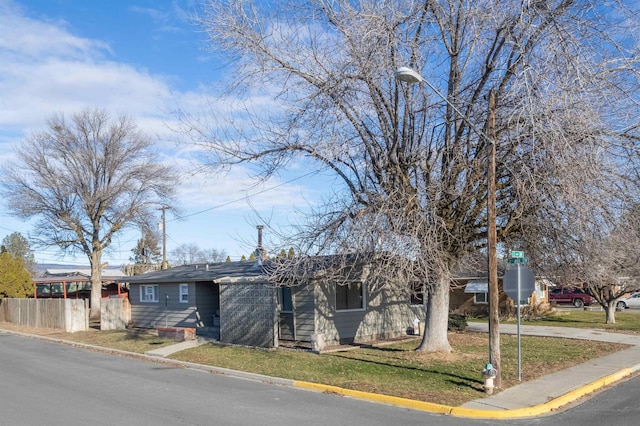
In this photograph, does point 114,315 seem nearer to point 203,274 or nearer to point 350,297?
point 203,274

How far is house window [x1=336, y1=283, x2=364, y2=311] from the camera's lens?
20.9m

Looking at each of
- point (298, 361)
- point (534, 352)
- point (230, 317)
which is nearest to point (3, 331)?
point (230, 317)

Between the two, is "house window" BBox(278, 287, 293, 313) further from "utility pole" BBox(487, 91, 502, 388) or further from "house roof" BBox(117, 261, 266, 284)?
"utility pole" BBox(487, 91, 502, 388)

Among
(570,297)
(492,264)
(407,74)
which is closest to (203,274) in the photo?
(492,264)

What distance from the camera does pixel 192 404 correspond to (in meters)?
11.2

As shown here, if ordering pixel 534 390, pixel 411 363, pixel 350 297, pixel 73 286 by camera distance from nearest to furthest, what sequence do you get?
1. pixel 534 390
2. pixel 411 363
3. pixel 350 297
4. pixel 73 286

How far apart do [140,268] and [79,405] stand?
51208mm

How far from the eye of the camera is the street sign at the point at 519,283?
482 inches

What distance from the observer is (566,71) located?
12.6 m

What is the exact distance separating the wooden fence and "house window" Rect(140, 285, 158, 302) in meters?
3.15

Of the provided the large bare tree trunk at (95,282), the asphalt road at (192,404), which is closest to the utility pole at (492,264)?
the asphalt road at (192,404)

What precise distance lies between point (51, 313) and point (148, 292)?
625 centimetres

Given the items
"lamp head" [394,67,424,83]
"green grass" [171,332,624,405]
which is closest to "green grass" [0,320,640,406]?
"green grass" [171,332,624,405]

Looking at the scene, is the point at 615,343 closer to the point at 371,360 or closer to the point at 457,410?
the point at 371,360
